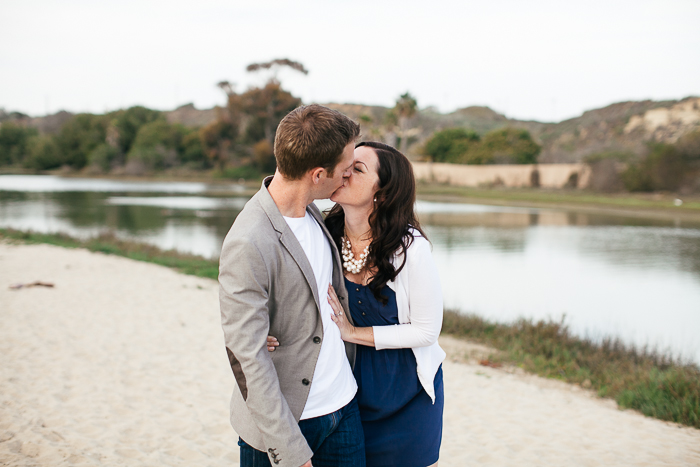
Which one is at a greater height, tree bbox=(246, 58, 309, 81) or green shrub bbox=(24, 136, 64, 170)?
tree bbox=(246, 58, 309, 81)

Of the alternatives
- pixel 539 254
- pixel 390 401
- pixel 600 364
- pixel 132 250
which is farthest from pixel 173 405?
pixel 539 254

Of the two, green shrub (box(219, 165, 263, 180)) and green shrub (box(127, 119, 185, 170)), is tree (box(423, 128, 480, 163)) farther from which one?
green shrub (box(127, 119, 185, 170))

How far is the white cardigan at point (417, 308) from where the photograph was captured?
2.19m

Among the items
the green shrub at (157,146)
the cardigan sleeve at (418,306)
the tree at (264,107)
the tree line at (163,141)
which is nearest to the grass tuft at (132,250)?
the cardigan sleeve at (418,306)

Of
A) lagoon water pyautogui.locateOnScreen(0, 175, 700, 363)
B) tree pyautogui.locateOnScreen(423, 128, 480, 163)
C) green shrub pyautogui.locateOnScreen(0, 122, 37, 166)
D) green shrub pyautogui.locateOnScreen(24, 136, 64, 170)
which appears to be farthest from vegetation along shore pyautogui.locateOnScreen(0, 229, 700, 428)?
green shrub pyautogui.locateOnScreen(0, 122, 37, 166)

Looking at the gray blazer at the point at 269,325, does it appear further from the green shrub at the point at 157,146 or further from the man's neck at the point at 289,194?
the green shrub at the point at 157,146

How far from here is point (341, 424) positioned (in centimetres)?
206

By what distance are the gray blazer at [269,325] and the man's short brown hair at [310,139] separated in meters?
0.18

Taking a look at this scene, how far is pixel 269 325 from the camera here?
187 centimetres

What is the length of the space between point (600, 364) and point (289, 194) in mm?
6414

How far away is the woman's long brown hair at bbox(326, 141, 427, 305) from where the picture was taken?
2.23m

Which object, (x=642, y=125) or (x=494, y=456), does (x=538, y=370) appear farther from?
(x=642, y=125)

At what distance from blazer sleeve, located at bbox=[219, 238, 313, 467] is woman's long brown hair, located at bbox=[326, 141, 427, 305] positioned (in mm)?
663

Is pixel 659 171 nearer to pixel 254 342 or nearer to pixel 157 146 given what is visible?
pixel 254 342
